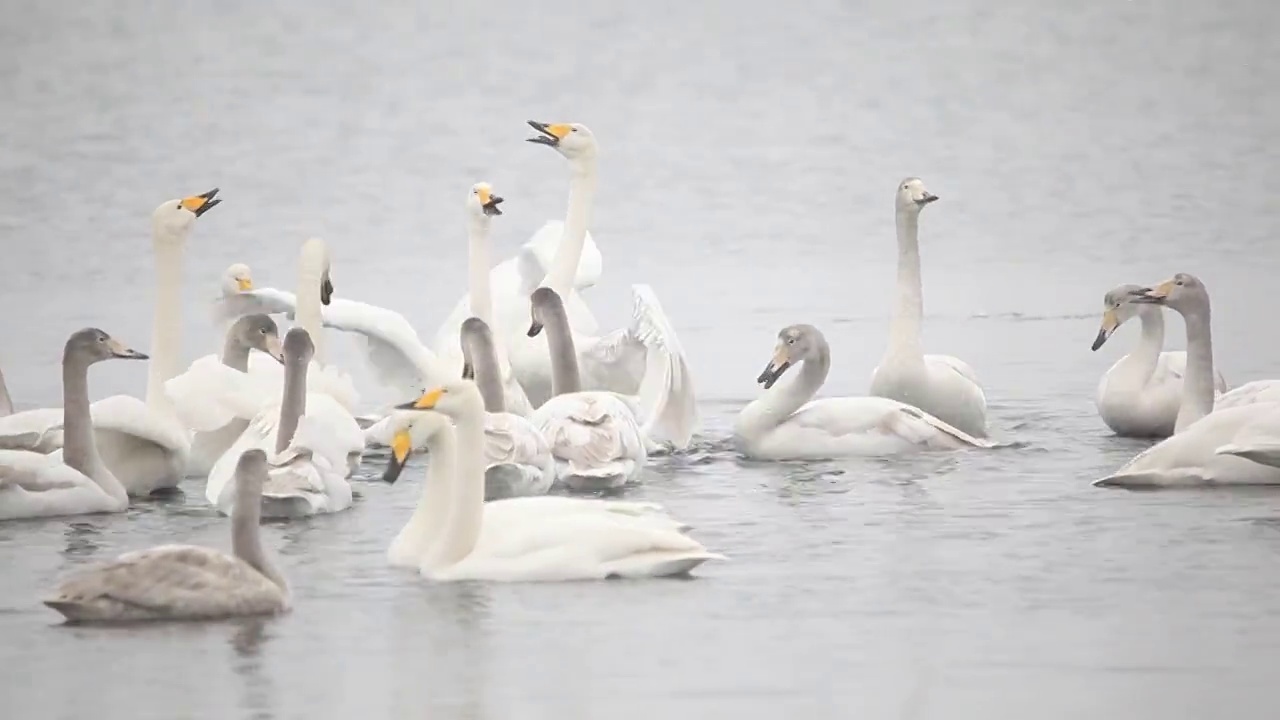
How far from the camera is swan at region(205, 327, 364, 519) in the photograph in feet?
31.7

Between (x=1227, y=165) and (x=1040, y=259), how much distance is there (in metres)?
6.05

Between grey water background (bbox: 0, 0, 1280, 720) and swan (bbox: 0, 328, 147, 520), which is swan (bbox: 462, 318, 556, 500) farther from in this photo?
swan (bbox: 0, 328, 147, 520)

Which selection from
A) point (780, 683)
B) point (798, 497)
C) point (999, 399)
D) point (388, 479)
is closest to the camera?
point (780, 683)

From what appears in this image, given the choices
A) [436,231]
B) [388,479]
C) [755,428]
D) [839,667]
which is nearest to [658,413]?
[755,428]

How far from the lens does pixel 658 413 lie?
11.5 meters

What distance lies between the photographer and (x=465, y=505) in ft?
27.6

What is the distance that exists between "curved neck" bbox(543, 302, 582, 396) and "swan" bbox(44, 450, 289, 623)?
3.47 m

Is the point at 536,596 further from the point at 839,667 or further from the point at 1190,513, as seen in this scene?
the point at 1190,513

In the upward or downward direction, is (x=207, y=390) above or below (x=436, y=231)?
below

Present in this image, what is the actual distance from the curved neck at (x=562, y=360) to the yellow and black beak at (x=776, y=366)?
0.77 meters

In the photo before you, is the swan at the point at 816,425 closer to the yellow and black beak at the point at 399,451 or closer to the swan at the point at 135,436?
the swan at the point at 135,436

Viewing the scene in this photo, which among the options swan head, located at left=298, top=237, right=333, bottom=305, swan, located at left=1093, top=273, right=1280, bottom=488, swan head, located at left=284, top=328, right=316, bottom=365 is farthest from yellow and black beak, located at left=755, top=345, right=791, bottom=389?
swan head, located at left=284, top=328, right=316, bottom=365

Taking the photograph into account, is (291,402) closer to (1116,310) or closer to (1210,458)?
(1210,458)

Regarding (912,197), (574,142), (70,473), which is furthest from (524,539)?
(574,142)
